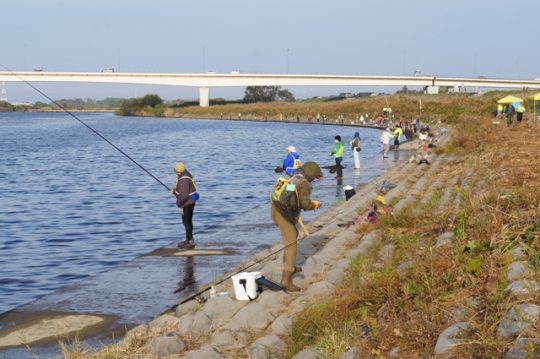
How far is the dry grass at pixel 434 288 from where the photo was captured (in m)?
6.41

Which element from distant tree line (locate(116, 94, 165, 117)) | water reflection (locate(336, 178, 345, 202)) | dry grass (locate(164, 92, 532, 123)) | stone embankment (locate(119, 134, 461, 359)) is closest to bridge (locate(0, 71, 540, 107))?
dry grass (locate(164, 92, 532, 123))

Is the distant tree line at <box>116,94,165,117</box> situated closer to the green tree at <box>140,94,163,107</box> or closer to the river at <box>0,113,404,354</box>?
the green tree at <box>140,94,163,107</box>

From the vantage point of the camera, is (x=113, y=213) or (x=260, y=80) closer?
(x=113, y=213)

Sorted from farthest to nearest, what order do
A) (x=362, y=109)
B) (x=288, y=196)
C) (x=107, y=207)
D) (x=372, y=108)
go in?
(x=362, y=109) → (x=372, y=108) → (x=107, y=207) → (x=288, y=196)

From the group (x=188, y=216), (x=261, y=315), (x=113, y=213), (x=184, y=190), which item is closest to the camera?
(x=261, y=315)

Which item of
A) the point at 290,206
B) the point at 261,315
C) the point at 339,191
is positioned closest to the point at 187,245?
the point at 290,206

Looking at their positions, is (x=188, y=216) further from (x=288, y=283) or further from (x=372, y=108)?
(x=372, y=108)

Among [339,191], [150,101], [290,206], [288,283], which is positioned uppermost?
[150,101]

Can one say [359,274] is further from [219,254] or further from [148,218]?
[148,218]

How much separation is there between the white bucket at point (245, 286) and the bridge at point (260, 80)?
93530 millimetres

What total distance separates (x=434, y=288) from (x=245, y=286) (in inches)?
109

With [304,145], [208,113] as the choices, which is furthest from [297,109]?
[304,145]

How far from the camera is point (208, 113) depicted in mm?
140875

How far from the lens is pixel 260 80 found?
110 meters
